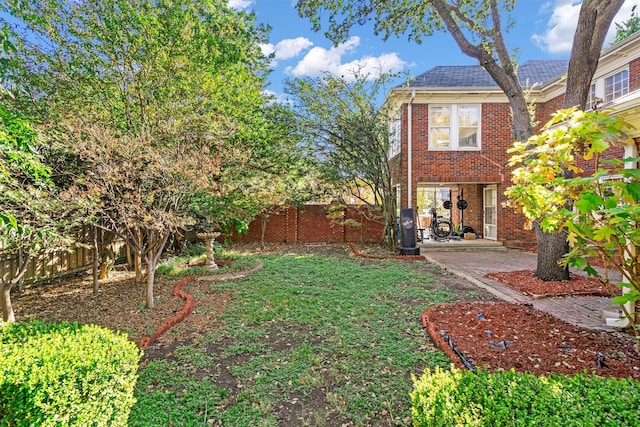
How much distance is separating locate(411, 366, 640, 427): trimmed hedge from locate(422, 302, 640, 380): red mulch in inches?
38.1

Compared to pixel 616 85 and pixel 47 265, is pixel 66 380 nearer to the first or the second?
pixel 47 265

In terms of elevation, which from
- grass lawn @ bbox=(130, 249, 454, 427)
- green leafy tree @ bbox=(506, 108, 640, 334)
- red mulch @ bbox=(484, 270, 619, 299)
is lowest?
grass lawn @ bbox=(130, 249, 454, 427)

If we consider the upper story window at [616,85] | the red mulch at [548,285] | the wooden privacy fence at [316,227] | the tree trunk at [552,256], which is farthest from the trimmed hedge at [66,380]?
the upper story window at [616,85]

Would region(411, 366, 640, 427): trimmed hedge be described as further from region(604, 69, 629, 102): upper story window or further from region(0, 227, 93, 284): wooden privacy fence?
region(604, 69, 629, 102): upper story window

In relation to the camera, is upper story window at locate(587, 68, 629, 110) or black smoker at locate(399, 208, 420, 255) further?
black smoker at locate(399, 208, 420, 255)

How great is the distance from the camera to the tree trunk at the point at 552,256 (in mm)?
6957

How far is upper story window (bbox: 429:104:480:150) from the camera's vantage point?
1212 cm

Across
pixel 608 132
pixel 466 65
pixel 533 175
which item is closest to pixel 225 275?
pixel 533 175

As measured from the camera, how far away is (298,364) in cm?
366

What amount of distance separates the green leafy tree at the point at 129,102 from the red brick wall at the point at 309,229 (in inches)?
291

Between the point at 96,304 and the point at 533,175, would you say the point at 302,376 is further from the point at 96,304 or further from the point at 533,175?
the point at 96,304

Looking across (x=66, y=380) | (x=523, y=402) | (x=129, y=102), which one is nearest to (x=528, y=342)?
(x=523, y=402)

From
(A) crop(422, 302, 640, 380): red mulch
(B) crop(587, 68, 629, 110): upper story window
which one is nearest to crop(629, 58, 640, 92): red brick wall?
(B) crop(587, 68, 629, 110): upper story window

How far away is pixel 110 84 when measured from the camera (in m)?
6.22
